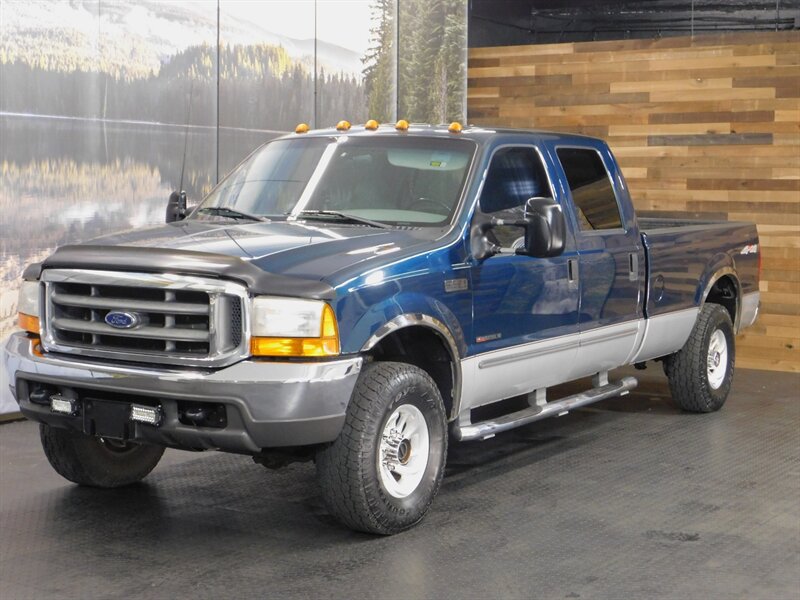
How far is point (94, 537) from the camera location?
18.3 feet

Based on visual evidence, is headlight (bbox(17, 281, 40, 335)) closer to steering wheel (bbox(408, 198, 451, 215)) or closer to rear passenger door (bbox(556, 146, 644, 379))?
steering wheel (bbox(408, 198, 451, 215))

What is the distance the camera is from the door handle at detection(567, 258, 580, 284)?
694 centimetres

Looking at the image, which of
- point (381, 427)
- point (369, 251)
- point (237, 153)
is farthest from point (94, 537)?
point (237, 153)

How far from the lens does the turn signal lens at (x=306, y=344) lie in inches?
201

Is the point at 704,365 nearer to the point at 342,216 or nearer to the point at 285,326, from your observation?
the point at 342,216

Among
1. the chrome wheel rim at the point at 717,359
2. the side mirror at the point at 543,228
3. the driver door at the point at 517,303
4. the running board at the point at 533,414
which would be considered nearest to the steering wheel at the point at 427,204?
the driver door at the point at 517,303

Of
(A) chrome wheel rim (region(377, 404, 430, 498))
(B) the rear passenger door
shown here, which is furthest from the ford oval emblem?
(B) the rear passenger door

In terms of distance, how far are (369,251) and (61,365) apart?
1.44 metres

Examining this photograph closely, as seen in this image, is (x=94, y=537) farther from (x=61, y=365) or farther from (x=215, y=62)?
(x=215, y=62)

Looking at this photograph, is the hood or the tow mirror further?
the tow mirror

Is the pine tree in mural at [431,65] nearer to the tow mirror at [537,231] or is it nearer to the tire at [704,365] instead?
the tire at [704,365]

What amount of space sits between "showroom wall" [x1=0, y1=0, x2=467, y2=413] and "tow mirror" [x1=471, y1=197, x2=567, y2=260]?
2.78 meters

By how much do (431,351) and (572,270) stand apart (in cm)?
130

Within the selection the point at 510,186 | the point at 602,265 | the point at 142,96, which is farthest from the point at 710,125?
the point at 510,186
